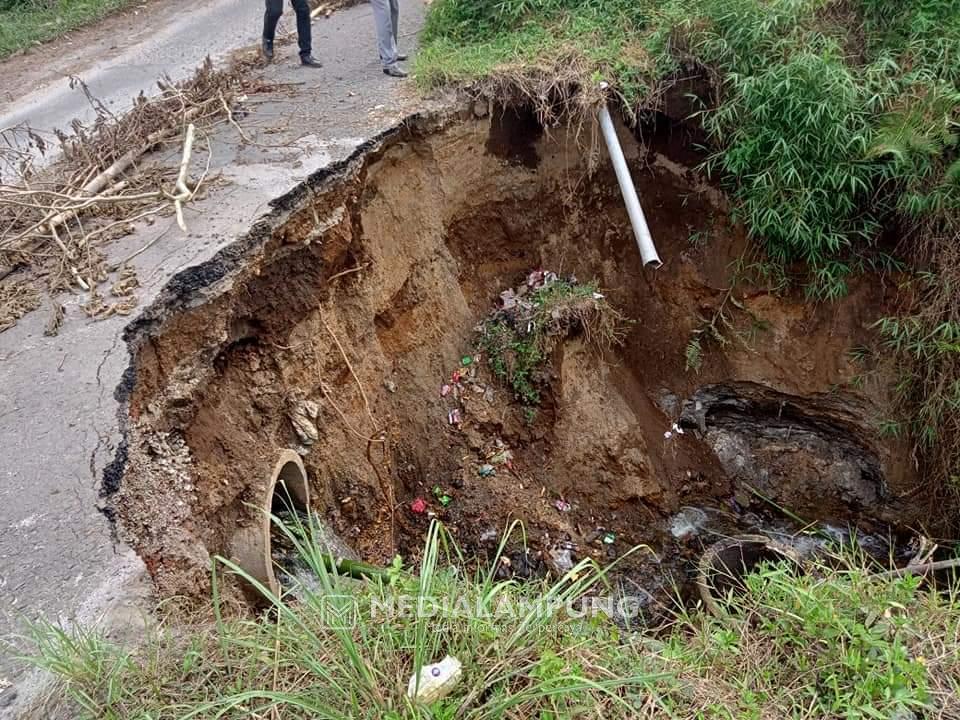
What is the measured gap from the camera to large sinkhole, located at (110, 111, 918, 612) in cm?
446

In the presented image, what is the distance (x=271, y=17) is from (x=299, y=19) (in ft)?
0.86

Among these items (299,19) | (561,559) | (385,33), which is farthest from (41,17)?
(561,559)

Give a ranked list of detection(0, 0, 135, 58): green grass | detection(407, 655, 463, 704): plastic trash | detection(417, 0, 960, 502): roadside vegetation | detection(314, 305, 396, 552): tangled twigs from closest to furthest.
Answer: detection(407, 655, 463, 704): plastic trash
detection(417, 0, 960, 502): roadside vegetation
detection(314, 305, 396, 552): tangled twigs
detection(0, 0, 135, 58): green grass

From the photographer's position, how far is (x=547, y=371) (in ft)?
17.3

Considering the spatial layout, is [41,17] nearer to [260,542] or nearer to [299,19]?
[299,19]

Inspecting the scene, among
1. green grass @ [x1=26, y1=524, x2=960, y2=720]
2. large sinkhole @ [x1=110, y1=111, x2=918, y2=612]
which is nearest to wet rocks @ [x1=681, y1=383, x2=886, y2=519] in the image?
large sinkhole @ [x1=110, y1=111, x2=918, y2=612]

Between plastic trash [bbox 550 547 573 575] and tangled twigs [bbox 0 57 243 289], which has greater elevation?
tangled twigs [bbox 0 57 243 289]

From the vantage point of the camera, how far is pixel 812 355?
17.2 feet

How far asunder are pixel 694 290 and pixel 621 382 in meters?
0.95

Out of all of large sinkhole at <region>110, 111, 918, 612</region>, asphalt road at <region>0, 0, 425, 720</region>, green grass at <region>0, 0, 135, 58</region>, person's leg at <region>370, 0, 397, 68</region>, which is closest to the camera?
asphalt road at <region>0, 0, 425, 720</region>

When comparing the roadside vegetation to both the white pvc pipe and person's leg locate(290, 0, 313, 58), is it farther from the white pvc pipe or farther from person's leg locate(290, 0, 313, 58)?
person's leg locate(290, 0, 313, 58)

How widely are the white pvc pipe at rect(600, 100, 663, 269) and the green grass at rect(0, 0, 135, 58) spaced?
7.57 meters

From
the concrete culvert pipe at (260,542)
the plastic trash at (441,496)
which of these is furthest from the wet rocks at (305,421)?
the plastic trash at (441,496)

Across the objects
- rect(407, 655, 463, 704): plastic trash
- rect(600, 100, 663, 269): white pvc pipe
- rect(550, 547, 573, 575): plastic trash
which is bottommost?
rect(550, 547, 573, 575): plastic trash
